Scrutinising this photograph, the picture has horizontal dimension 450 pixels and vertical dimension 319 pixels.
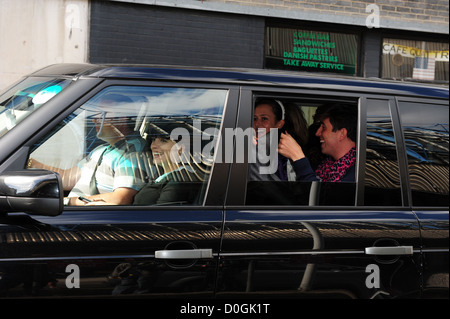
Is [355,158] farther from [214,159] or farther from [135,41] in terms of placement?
[135,41]

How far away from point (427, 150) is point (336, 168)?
0.46 metres

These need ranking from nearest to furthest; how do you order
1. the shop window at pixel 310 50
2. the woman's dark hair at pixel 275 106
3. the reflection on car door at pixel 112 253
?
the reflection on car door at pixel 112 253
the woman's dark hair at pixel 275 106
the shop window at pixel 310 50

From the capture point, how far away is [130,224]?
2.61m

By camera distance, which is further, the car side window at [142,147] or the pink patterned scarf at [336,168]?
the pink patterned scarf at [336,168]

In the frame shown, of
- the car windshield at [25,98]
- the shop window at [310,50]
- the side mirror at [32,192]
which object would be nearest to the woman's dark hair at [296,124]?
the car windshield at [25,98]

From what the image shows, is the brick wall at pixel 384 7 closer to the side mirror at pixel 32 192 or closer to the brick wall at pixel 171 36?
the brick wall at pixel 171 36

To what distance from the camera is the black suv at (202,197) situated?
2.53 metres

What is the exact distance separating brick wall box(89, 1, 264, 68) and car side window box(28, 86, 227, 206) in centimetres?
725

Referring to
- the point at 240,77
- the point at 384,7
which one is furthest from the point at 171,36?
the point at 240,77

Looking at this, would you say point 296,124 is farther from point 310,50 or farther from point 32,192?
point 310,50

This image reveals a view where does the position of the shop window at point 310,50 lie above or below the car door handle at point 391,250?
above

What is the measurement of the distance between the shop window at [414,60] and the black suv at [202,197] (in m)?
8.81

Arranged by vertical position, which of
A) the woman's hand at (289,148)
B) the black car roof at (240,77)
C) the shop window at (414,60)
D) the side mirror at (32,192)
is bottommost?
the side mirror at (32,192)

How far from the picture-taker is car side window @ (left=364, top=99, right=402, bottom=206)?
2992mm
